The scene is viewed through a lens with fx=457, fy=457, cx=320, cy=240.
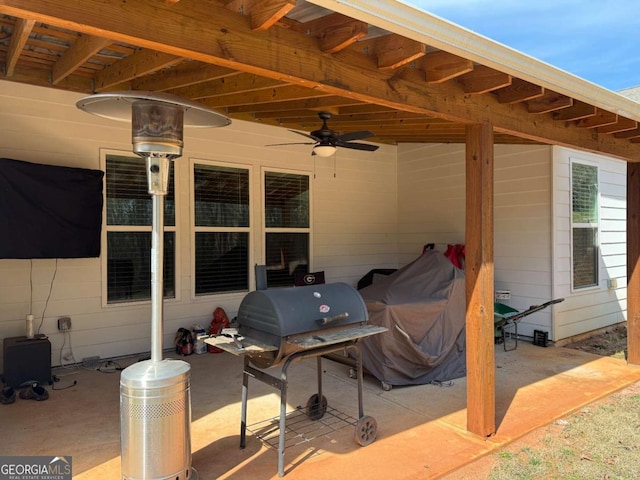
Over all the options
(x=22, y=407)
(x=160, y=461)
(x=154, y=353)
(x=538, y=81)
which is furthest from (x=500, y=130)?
(x=22, y=407)

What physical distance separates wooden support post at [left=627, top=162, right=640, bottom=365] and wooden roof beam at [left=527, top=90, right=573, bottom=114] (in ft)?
7.64

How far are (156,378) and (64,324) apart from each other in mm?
3044

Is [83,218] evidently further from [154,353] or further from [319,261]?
[319,261]

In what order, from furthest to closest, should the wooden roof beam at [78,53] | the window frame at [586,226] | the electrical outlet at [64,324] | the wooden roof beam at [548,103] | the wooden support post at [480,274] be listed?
1. the window frame at [586,226]
2. the electrical outlet at [64,324]
3. the wooden roof beam at [548,103]
4. the wooden support post at [480,274]
5. the wooden roof beam at [78,53]

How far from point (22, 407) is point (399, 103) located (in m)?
3.89

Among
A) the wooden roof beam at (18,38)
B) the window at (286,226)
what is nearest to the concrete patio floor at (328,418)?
the window at (286,226)

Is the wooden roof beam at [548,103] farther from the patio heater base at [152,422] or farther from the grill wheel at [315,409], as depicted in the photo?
the patio heater base at [152,422]

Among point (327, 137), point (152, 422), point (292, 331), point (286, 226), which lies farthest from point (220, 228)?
point (152, 422)

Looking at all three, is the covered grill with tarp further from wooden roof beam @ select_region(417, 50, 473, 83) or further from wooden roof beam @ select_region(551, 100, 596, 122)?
wooden roof beam @ select_region(417, 50, 473, 83)

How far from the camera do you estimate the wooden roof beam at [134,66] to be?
318 cm

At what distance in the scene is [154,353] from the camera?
2.54m

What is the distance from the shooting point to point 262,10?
201 centimetres

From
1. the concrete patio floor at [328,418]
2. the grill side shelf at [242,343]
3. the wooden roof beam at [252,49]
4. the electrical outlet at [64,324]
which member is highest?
the wooden roof beam at [252,49]

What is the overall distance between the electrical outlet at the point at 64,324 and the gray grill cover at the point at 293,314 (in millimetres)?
2682
